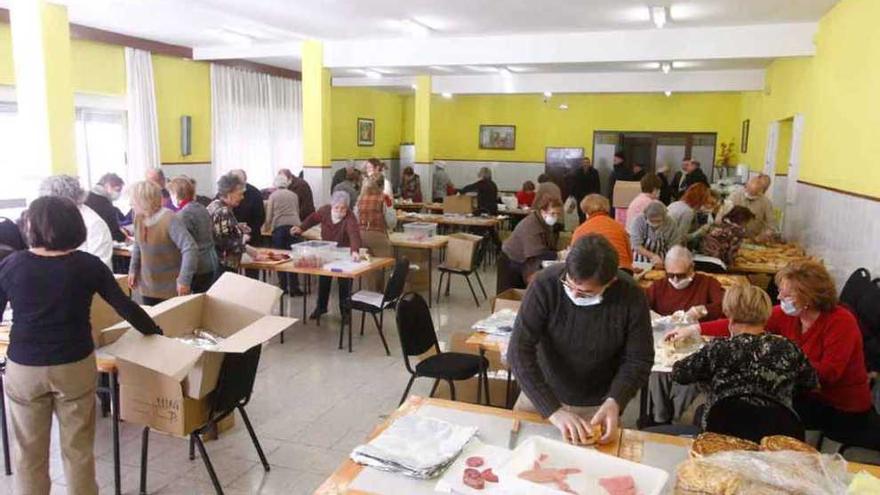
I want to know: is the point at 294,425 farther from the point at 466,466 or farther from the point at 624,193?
the point at 624,193

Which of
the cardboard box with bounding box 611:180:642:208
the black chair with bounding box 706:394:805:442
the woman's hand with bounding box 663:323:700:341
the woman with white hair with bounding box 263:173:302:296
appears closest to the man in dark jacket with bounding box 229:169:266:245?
the woman with white hair with bounding box 263:173:302:296

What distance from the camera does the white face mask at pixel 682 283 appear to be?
3982 mm

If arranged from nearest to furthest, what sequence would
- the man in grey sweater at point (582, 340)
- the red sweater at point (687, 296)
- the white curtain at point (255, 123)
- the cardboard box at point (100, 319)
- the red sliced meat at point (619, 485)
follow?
the red sliced meat at point (619, 485), the man in grey sweater at point (582, 340), the cardboard box at point (100, 319), the red sweater at point (687, 296), the white curtain at point (255, 123)

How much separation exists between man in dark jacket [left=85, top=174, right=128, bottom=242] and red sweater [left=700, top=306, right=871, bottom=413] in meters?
5.91

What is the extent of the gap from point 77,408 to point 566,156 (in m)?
12.6

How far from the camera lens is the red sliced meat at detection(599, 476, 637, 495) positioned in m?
1.73

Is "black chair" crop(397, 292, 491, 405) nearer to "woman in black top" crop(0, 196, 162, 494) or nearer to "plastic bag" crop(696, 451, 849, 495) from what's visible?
"woman in black top" crop(0, 196, 162, 494)

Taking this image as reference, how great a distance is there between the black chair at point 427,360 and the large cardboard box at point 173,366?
Answer: 0.77 m

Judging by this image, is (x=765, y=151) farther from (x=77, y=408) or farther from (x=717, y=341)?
(x=77, y=408)

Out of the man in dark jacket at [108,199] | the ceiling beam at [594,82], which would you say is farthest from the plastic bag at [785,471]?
the ceiling beam at [594,82]

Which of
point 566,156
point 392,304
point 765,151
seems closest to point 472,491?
point 392,304

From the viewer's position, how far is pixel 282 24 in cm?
770

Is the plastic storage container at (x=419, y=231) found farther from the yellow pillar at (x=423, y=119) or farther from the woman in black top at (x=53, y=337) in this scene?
the yellow pillar at (x=423, y=119)

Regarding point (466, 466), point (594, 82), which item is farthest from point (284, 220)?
point (594, 82)
